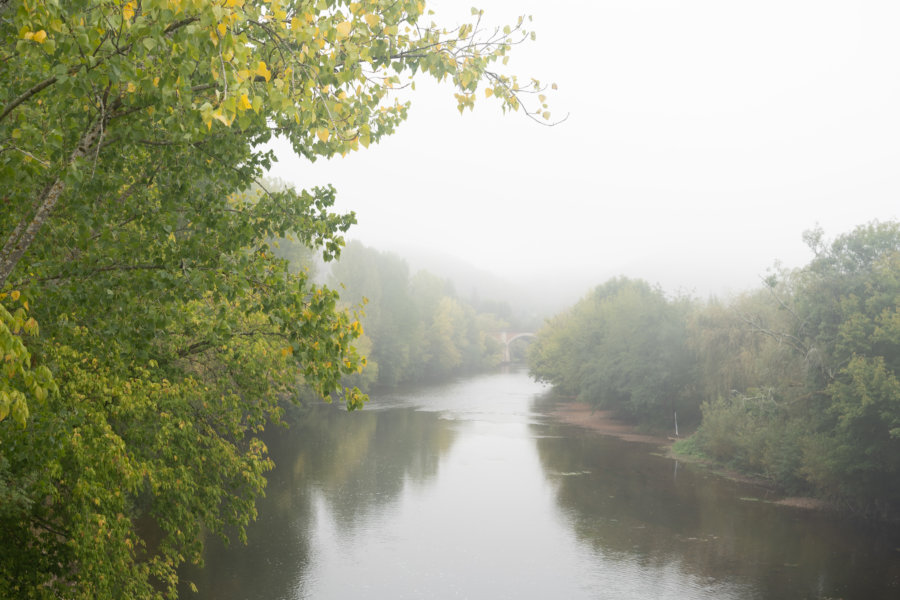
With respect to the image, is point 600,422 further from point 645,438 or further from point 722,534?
point 722,534

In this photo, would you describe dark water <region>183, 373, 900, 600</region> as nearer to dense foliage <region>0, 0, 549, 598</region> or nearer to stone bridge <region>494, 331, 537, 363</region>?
dense foliage <region>0, 0, 549, 598</region>

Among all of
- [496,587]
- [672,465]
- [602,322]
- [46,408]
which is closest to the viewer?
[46,408]

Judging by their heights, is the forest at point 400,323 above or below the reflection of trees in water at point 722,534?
above

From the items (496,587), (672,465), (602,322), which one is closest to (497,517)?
(496,587)

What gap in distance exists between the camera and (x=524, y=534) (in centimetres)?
2120

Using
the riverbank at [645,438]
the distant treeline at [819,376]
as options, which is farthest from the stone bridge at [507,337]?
the distant treeline at [819,376]

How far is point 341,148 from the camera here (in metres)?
6.10

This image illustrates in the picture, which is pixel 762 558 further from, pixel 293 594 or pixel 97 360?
pixel 97 360

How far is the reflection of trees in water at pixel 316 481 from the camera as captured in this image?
1655 cm

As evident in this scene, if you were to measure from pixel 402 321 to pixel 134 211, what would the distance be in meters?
66.9

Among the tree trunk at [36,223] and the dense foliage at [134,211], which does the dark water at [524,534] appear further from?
the tree trunk at [36,223]

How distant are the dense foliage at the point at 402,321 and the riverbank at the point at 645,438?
56.7ft

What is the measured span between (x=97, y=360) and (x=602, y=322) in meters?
46.5

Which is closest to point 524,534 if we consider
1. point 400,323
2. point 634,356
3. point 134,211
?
point 134,211
